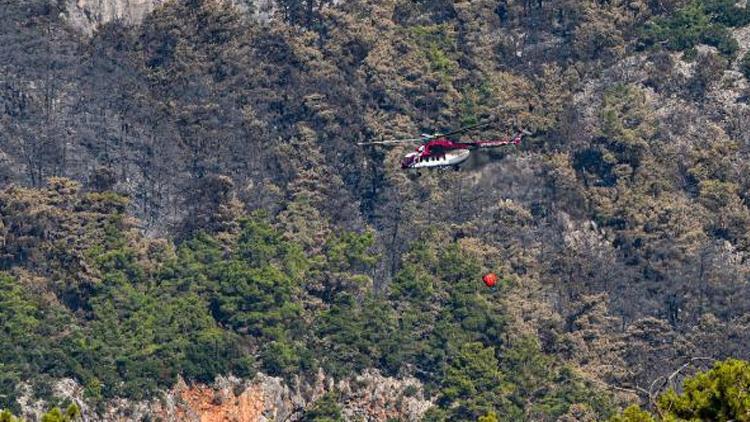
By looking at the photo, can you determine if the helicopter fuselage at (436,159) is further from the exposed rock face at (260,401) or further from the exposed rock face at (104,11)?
the exposed rock face at (104,11)

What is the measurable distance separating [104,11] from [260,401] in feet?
90.3

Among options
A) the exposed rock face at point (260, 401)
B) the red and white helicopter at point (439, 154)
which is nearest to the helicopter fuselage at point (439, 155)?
the red and white helicopter at point (439, 154)

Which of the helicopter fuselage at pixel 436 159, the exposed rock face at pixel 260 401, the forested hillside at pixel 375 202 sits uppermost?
the helicopter fuselage at pixel 436 159

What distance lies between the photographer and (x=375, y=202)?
454ft

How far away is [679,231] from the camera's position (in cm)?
13525

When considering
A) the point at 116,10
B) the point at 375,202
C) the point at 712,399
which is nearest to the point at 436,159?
the point at 375,202

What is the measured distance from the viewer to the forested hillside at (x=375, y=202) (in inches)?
4993

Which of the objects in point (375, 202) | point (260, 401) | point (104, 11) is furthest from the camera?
point (104, 11)

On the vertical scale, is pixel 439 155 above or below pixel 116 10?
below

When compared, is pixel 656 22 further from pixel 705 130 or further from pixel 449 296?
pixel 449 296

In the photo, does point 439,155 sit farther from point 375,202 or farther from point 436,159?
point 375,202

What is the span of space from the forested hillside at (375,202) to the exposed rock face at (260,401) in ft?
1.14

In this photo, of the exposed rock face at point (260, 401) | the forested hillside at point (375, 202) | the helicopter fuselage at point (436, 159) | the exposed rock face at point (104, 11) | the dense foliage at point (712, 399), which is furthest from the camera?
the exposed rock face at point (104, 11)

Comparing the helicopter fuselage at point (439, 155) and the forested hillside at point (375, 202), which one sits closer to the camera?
the helicopter fuselage at point (439, 155)
